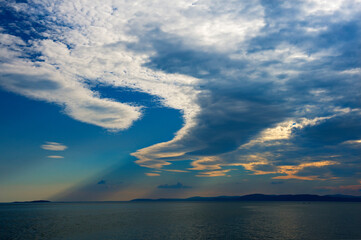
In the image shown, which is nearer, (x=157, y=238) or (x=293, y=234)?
(x=157, y=238)

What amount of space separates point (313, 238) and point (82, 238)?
6421cm

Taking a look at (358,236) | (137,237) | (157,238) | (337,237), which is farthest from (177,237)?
(358,236)

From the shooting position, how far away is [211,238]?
68.4m

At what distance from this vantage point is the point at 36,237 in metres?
71.1

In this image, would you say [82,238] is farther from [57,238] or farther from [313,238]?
[313,238]

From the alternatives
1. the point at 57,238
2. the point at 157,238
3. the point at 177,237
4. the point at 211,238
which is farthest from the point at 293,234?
the point at 57,238

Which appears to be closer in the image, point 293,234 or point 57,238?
point 57,238

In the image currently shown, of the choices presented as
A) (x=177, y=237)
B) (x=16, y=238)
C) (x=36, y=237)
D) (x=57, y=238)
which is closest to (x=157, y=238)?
(x=177, y=237)

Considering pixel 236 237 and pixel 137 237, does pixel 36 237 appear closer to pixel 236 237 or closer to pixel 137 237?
pixel 137 237

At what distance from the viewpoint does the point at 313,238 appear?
6794 cm

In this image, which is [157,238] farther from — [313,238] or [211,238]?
[313,238]

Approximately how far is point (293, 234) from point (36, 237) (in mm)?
76676

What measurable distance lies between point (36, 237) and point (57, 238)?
7896 mm

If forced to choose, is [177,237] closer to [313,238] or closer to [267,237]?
[267,237]
